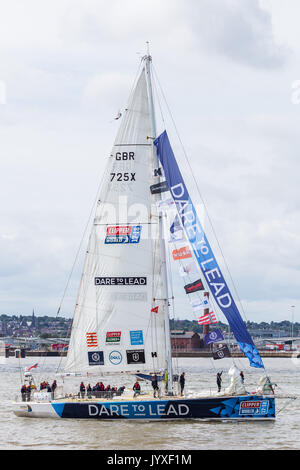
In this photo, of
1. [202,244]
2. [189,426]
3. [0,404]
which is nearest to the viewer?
[189,426]

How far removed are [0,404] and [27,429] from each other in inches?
501

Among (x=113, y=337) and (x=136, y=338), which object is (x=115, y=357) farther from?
(x=136, y=338)

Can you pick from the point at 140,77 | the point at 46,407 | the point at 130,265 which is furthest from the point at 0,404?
the point at 140,77

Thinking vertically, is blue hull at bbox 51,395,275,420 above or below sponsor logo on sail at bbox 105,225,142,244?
below

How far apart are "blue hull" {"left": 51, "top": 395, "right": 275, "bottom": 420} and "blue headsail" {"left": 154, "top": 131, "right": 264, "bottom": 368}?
5.75 feet

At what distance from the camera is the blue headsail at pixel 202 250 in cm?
3197

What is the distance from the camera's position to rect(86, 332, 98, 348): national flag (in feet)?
110

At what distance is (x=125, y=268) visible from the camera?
33.8m

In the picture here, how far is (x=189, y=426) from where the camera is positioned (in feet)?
101

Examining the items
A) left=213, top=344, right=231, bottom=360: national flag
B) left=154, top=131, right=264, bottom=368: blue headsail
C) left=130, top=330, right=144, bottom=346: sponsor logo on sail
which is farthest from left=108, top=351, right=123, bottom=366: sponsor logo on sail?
left=154, top=131, right=264, bottom=368: blue headsail

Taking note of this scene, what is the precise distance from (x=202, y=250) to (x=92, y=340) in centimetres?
610

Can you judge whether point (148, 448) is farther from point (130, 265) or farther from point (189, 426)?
point (130, 265)

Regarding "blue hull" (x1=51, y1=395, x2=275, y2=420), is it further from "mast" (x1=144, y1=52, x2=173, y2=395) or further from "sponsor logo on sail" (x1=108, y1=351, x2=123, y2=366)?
"sponsor logo on sail" (x1=108, y1=351, x2=123, y2=366)

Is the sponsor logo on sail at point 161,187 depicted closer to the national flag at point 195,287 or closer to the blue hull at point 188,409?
the national flag at point 195,287
